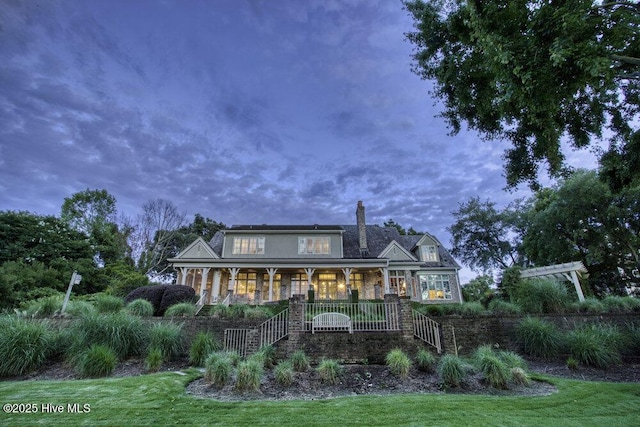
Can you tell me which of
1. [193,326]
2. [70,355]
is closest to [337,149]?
[193,326]

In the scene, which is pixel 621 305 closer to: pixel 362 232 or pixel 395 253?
pixel 395 253

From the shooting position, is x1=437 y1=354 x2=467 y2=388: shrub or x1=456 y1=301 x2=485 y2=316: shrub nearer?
x1=437 y1=354 x2=467 y2=388: shrub

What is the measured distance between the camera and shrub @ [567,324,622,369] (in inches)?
311

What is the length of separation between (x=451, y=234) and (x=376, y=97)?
1927 centimetres

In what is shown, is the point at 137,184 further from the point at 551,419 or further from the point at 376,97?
the point at 551,419

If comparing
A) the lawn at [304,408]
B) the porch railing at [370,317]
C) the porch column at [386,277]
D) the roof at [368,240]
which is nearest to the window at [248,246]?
the roof at [368,240]

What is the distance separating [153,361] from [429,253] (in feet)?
69.8

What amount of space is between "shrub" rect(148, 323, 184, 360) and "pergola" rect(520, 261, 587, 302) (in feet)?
61.6

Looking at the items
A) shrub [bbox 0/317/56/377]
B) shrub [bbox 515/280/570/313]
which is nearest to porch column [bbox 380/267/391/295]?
shrub [bbox 515/280/570/313]

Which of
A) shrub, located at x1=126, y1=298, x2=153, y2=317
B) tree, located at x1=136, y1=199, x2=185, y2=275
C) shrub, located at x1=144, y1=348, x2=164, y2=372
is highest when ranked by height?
tree, located at x1=136, y1=199, x2=185, y2=275

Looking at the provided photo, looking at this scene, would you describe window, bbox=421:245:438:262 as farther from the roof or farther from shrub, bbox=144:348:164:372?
shrub, bbox=144:348:164:372

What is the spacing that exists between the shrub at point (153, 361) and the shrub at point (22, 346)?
282cm

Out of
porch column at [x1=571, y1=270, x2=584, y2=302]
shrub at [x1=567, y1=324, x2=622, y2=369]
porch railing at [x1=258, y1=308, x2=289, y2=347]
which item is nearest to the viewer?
shrub at [x1=567, y1=324, x2=622, y2=369]

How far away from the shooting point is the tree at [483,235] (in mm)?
28375
